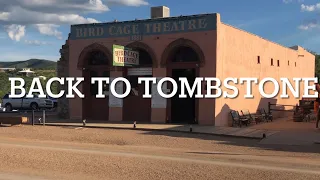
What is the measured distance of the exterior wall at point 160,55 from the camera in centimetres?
2050

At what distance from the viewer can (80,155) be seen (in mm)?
12273

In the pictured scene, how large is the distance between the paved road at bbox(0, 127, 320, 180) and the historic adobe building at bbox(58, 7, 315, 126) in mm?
5741

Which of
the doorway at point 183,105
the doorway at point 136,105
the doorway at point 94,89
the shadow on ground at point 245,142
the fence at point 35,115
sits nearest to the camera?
the shadow on ground at point 245,142

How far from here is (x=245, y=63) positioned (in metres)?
23.7

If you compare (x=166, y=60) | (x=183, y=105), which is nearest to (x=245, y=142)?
(x=183, y=105)

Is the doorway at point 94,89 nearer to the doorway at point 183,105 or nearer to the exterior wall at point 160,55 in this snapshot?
the exterior wall at point 160,55

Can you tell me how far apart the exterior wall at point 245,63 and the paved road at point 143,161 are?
19.2 ft

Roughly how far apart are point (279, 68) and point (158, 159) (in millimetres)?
20191

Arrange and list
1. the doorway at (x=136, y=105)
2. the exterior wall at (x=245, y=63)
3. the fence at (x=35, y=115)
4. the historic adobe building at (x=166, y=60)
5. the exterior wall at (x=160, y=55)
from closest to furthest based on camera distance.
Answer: the exterior wall at (x=160, y=55)
the historic adobe building at (x=166, y=60)
the exterior wall at (x=245, y=63)
the fence at (x=35, y=115)
the doorway at (x=136, y=105)

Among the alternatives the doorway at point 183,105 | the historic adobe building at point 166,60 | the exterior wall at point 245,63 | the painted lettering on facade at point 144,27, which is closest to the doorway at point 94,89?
the historic adobe building at point 166,60

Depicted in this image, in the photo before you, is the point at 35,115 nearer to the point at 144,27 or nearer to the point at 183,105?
the point at 144,27

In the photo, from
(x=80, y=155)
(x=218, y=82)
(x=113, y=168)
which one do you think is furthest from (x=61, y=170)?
(x=218, y=82)

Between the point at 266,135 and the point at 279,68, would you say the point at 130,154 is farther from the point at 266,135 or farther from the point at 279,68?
the point at 279,68

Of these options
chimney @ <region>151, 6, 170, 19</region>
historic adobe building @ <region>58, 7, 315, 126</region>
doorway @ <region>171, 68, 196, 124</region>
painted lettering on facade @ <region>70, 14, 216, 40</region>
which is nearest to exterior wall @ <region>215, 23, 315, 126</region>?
historic adobe building @ <region>58, 7, 315, 126</region>
